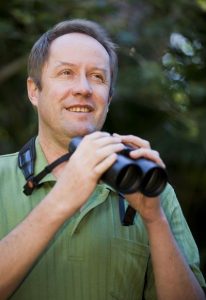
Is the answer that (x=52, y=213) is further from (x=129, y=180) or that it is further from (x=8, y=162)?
(x=8, y=162)

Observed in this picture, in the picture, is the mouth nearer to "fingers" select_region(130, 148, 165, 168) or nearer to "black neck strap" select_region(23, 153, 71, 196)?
"black neck strap" select_region(23, 153, 71, 196)

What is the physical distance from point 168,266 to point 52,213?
610mm

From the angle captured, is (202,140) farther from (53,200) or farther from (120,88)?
(53,200)

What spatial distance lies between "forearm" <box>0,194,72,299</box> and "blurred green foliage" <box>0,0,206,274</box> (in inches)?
157

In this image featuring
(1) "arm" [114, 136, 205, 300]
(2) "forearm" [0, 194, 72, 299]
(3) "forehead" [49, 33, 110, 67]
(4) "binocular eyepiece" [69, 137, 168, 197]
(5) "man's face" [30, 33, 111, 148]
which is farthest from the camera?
(3) "forehead" [49, 33, 110, 67]

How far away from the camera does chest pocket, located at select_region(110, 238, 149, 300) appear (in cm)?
287

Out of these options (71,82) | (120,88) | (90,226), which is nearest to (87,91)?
(71,82)

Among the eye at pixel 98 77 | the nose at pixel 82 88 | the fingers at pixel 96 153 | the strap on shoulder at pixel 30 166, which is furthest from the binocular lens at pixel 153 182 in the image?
the eye at pixel 98 77

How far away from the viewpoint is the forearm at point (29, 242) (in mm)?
2471

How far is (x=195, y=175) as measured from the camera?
25.6 feet

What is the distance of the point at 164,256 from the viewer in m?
2.69

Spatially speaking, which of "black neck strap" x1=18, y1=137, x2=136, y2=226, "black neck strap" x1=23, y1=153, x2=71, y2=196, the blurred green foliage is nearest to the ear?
"black neck strap" x1=18, y1=137, x2=136, y2=226

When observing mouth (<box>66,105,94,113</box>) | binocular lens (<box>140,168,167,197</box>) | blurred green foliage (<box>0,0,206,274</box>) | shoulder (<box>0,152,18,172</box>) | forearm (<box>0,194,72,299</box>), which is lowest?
forearm (<box>0,194,72,299</box>)

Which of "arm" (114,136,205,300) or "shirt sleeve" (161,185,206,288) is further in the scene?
"shirt sleeve" (161,185,206,288)
